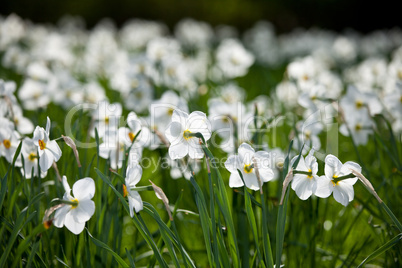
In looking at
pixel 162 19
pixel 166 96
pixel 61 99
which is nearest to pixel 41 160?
pixel 166 96

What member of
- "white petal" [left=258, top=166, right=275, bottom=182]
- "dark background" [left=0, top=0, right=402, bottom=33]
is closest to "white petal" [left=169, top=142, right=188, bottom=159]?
"white petal" [left=258, top=166, right=275, bottom=182]

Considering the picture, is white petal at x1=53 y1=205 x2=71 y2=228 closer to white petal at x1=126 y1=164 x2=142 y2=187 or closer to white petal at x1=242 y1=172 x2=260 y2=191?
white petal at x1=126 y1=164 x2=142 y2=187

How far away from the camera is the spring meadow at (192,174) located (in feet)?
4.13

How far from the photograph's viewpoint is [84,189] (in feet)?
3.84

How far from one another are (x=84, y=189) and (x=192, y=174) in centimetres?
39

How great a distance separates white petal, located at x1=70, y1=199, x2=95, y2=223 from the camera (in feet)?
3.82

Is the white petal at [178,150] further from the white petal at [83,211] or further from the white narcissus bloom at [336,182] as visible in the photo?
the white narcissus bloom at [336,182]

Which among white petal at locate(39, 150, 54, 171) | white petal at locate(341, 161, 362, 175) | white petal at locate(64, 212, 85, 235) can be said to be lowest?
white petal at locate(64, 212, 85, 235)

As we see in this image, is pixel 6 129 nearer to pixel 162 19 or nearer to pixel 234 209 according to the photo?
pixel 234 209

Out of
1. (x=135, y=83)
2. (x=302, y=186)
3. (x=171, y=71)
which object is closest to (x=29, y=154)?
(x=302, y=186)

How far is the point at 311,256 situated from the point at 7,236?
3.75 ft

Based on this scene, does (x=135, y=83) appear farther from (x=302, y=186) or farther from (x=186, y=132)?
(x=302, y=186)

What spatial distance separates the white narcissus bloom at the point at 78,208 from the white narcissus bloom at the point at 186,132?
0.97 feet

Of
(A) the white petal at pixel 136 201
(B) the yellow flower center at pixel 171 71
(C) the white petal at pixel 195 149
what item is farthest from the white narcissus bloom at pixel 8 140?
(B) the yellow flower center at pixel 171 71
